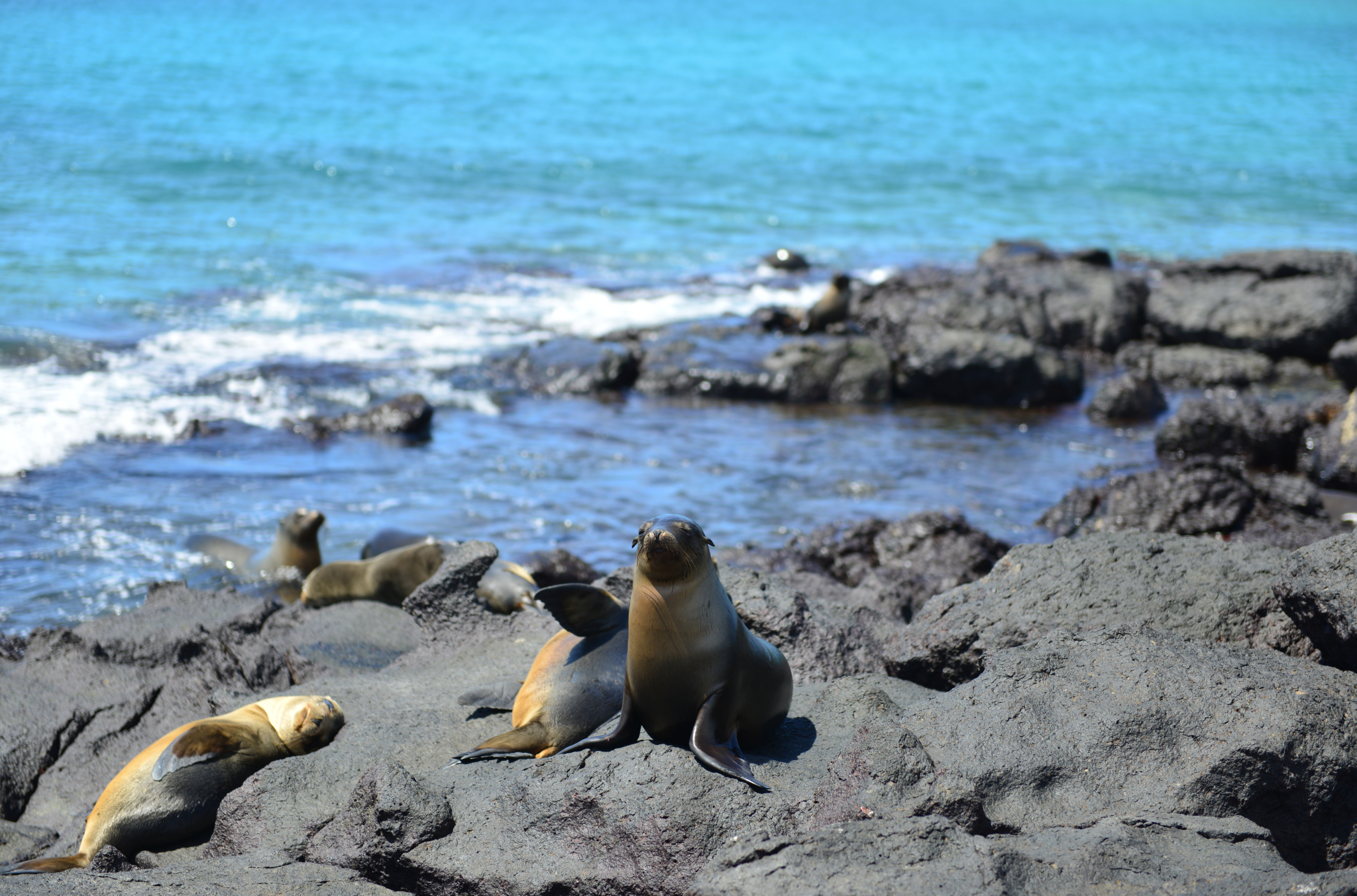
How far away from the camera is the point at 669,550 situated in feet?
13.4

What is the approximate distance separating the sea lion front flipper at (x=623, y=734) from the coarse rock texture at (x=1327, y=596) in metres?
2.51

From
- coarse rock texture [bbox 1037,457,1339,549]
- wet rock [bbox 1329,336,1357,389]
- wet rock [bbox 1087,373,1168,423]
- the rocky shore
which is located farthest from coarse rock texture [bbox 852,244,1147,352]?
the rocky shore

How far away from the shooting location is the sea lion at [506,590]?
23.4 feet

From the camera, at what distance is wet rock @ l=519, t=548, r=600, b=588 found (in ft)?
26.9

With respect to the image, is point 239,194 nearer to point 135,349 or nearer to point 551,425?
point 135,349

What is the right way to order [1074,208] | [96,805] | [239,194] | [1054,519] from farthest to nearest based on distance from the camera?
[1074,208] < [239,194] < [1054,519] < [96,805]

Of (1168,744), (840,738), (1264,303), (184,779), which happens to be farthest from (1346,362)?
(184,779)

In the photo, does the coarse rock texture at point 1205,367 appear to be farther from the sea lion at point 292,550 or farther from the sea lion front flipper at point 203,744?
the sea lion front flipper at point 203,744

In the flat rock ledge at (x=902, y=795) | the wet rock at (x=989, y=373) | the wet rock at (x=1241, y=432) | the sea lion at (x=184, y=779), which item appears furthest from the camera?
the wet rock at (x=989, y=373)

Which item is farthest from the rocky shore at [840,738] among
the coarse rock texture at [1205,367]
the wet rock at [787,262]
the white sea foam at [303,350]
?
the wet rock at [787,262]

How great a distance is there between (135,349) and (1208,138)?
36.4 meters

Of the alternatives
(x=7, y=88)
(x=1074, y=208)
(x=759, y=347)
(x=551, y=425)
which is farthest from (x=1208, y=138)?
(x=7, y=88)

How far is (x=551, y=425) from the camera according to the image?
12969mm

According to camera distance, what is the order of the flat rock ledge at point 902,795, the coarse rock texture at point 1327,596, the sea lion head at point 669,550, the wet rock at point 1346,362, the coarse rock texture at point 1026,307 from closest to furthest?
the flat rock ledge at point 902,795 → the sea lion head at point 669,550 → the coarse rock texture at point 1327,596 → the wet rock at point 1346,362 → the coarse rock texture at point 1026,307
